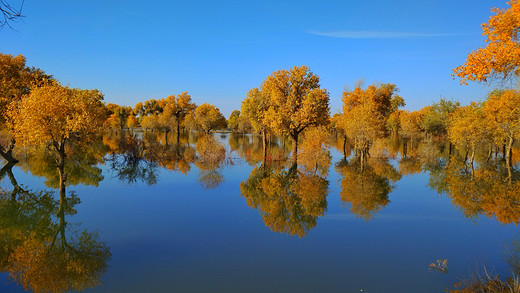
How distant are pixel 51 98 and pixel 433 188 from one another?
27.3 metres

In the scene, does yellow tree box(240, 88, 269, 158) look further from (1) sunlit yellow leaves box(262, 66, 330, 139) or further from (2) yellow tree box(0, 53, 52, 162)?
(2) yellow tree box(0, 53, 52, 162)

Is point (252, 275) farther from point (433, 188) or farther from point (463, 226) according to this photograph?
point (433, 188)

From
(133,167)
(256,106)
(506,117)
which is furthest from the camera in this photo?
(256,106)

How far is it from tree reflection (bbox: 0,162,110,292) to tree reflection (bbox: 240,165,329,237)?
7.40 meters

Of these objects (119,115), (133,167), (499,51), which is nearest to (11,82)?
(133,167)

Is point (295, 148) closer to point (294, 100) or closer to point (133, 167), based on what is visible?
point (294, 100)

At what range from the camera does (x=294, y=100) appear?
36625mm

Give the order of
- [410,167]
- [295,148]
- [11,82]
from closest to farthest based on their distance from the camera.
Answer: [11,82] → [410,167] → [295,148]

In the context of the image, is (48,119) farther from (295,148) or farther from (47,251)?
(295,148)

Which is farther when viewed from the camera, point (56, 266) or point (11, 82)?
point (11, 82)

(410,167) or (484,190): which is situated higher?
(410,167)

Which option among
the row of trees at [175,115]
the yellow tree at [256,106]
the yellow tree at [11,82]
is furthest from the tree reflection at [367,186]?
the row of trees at [175,115]

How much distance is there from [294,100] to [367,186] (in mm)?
16222

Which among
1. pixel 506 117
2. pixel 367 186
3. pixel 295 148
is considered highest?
pixel 506 117
